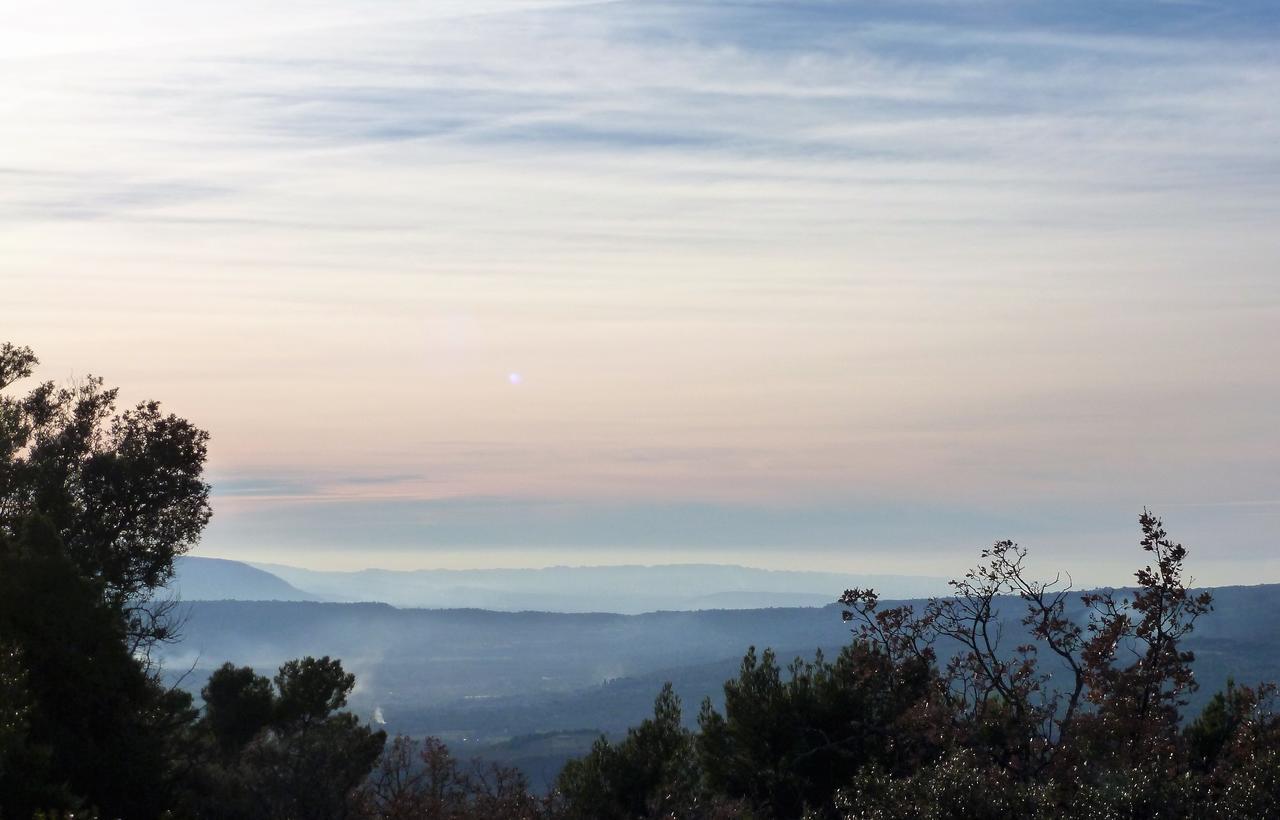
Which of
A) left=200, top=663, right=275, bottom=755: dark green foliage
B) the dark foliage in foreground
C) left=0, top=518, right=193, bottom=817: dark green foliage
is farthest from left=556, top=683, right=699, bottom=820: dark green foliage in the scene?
left=0, top=518, right=193, bottom=817: dark green foliage

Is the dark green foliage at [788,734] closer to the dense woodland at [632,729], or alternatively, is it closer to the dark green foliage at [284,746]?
the dense woodland at [632,729]

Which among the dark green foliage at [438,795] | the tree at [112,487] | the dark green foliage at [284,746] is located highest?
the tree at [112,487]

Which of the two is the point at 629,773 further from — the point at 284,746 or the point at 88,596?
the point at 88,596

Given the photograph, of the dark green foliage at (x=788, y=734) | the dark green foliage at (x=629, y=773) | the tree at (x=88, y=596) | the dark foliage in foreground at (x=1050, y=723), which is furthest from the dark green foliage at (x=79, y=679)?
the dark green foliage at (x=788, y=734)

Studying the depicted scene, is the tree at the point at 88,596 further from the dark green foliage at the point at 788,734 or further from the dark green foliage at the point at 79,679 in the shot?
the dark green foliage at the point at 788,734

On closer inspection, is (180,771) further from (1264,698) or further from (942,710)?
(1264,698)

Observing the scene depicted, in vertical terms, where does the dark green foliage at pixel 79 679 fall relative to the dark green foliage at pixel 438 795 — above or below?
above

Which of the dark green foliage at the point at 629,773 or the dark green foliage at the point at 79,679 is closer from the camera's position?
the dark green foliage at the point at 79,679

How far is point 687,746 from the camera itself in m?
39.4

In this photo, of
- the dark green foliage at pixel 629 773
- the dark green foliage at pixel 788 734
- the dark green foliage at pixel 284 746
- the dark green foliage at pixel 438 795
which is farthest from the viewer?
the dark green foliage at pixel 629 773

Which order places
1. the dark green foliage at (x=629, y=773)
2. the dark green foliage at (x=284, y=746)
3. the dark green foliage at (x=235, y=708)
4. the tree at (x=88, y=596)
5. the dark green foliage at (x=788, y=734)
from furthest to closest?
the dark green foliage at (x=235, y=708)
the dark green foliage at (x=629, y=773)
the dark green foliage at (x=788, y=734)
the dark green foliage at (x=284, y=746)
the tree at (x=88, y=596)

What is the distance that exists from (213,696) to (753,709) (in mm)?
15232

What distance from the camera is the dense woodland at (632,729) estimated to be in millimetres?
21047

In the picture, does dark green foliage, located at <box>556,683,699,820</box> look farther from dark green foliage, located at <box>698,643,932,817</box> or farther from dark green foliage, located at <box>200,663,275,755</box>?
dark green foliage, located at <box>200,663,275,755</box>
